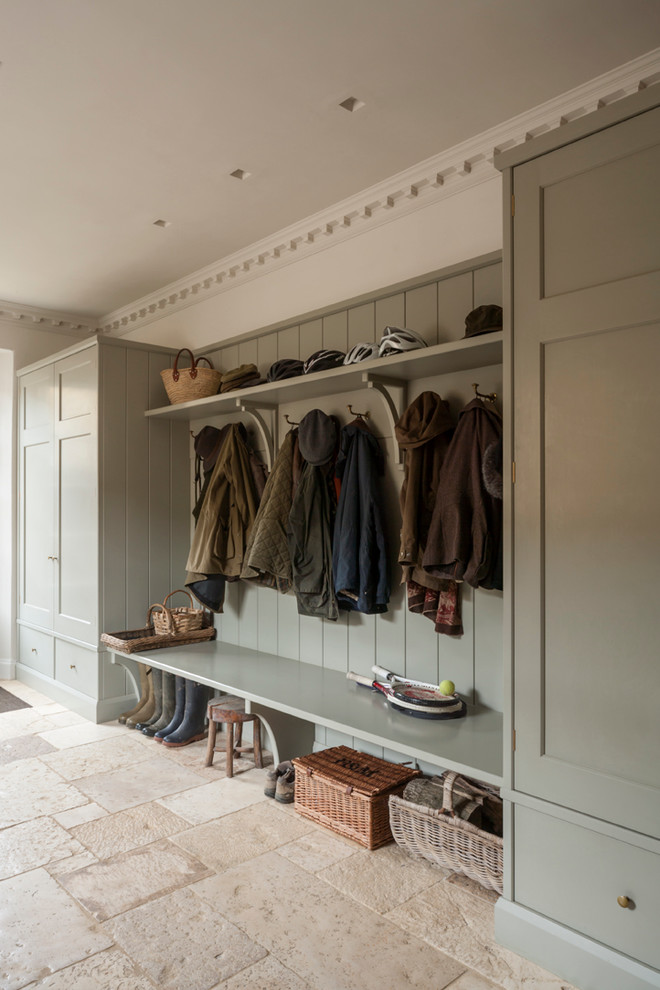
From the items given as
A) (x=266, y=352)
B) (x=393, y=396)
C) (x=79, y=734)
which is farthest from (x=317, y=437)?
(x=79, y=734)

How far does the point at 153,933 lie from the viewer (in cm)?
202

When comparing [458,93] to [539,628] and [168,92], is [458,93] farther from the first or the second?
[539,628]

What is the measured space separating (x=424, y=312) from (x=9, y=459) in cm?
359

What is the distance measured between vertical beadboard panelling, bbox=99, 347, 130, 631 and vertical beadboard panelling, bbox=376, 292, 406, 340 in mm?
1729

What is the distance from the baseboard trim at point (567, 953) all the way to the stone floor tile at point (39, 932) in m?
1.15

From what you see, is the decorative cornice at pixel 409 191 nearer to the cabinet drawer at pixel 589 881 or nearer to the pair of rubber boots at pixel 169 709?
the cabinet drawer at pixel 589 881

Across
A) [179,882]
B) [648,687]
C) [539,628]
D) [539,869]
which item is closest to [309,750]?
[179,882]

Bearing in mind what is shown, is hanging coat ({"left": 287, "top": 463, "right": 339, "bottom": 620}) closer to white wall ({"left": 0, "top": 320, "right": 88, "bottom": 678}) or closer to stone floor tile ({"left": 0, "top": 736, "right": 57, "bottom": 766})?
stone floor tile ({"left": 0, "top": 736, "right": 57, "bottom": 766})

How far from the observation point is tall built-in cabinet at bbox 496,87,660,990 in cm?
170

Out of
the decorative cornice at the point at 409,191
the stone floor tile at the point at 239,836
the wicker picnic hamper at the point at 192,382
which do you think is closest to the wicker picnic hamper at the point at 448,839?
the stone floor tile at the point at 239,836

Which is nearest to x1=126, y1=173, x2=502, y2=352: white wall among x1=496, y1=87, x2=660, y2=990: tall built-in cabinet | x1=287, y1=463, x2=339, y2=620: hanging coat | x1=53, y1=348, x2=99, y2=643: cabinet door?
x1=53, y1=348, x2=99, y2=643: cabinet door

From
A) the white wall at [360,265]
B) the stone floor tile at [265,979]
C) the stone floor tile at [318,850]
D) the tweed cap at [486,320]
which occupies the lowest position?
the stone floor tile at [318,850]

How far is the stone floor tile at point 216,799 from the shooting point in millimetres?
2807

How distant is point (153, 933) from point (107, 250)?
338 cm
